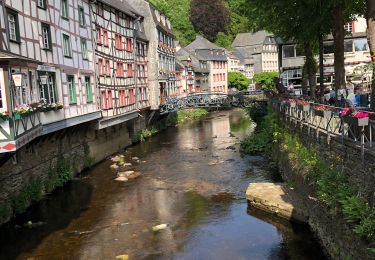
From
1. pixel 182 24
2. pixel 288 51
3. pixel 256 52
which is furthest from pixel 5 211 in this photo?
pixel 256 52

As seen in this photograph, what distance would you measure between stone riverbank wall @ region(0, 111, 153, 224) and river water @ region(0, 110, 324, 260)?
608mm

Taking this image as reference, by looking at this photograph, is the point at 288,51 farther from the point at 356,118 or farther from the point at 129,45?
the point at 356,118

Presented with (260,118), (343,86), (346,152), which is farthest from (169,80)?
(346,152)

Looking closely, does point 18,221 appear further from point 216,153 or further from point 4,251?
point 216,153

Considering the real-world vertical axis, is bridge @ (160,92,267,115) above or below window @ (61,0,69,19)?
below

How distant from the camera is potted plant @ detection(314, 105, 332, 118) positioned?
13.9 metres

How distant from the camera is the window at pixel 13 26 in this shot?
1759 centimetres

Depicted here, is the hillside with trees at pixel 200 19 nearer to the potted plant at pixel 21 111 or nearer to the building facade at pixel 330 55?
the building facade at pixel 330 55

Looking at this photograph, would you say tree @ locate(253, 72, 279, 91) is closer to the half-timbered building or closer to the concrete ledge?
the half-timbered building

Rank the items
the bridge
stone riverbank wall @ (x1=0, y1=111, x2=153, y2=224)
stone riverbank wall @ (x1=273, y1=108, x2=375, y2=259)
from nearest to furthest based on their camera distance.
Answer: stone riverbank wall @ (x1=273, y1=108, x2=375, y2=259)
stone riverbank wall @ (x1=0, y1=111, x2=153, y2=224)
the bridge

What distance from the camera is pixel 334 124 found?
1377 centimetres

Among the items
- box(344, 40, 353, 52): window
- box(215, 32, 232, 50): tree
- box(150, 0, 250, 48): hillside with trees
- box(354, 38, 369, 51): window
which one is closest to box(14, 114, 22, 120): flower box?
box(344, 40, 353, 52): window

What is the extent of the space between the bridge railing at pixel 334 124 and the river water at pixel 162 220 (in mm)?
3512

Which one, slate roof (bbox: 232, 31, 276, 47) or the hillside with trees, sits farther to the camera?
slate roof (bbox: 232, 31, 276, 47)
